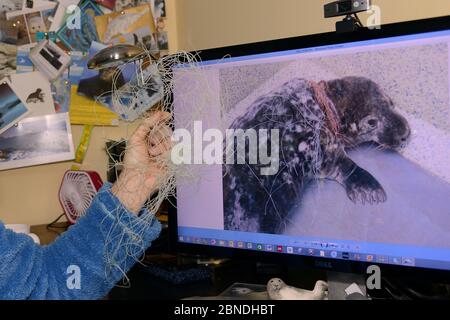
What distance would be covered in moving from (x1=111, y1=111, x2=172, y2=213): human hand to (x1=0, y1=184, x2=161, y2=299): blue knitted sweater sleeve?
5 cm

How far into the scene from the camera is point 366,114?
0.59 m

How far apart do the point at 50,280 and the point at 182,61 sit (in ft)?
1.21

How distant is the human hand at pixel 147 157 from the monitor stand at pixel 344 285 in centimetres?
29

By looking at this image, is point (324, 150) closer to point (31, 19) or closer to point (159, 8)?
point (159, 8)

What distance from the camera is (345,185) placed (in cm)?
61

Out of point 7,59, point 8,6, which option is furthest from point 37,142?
point 8,6

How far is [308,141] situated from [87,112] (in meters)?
0.72

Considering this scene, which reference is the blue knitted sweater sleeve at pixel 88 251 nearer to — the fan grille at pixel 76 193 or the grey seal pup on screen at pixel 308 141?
the grey seal pup on screen at pixel 308 141

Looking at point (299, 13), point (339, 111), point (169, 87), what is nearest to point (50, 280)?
point (169, 87)

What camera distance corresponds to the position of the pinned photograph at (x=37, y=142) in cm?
114

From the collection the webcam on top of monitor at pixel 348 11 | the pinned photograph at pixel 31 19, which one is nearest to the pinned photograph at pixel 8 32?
the pinned photograph at pixel 31 19

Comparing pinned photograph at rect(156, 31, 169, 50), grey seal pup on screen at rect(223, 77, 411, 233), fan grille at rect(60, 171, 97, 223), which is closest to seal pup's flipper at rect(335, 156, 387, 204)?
grey seal pup on screen at rect(223, 77, 411, 233)

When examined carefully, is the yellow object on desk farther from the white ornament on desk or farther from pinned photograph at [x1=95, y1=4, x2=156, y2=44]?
the white ornament on desk
